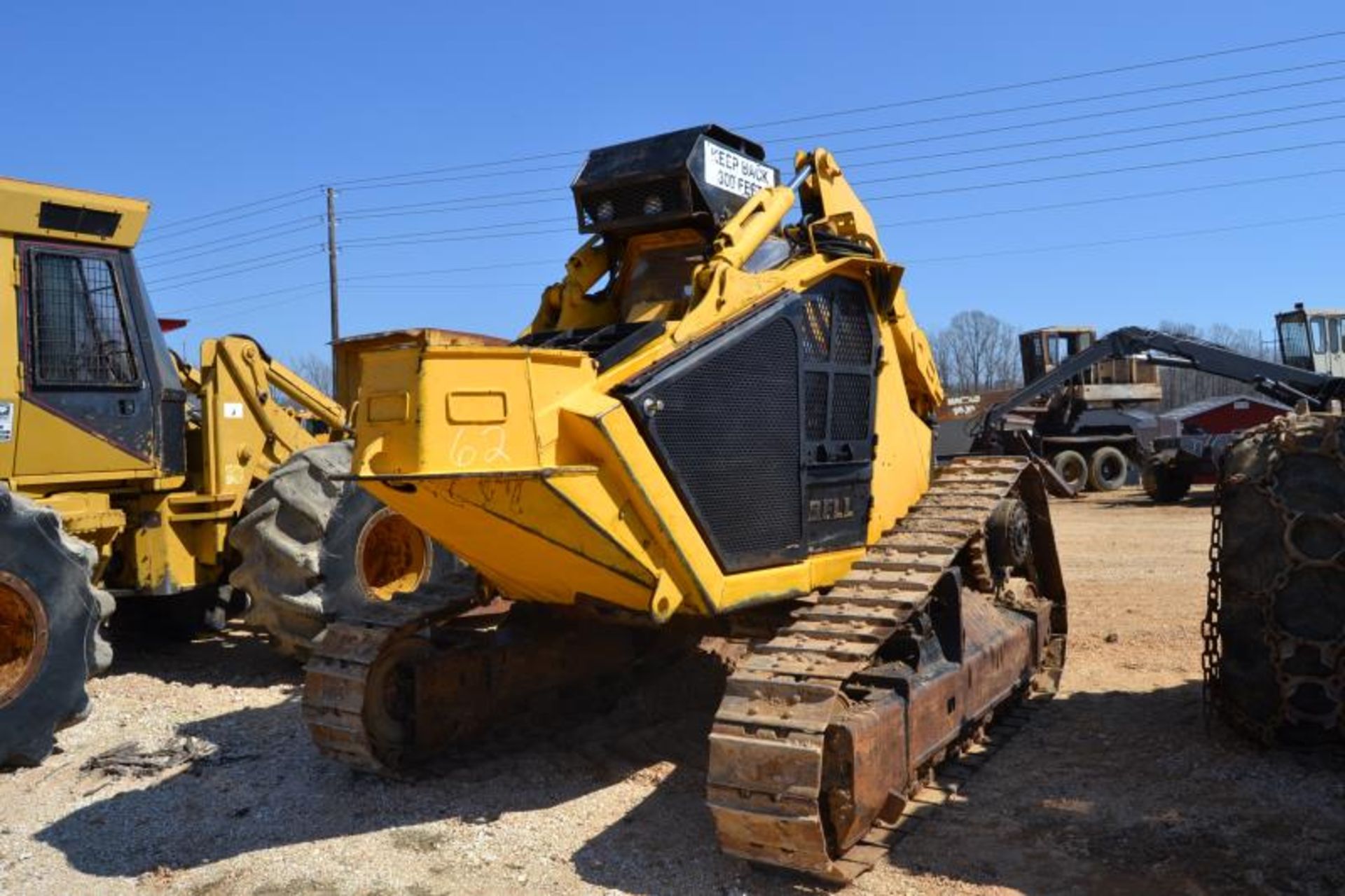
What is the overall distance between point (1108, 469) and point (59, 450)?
76.2 feet

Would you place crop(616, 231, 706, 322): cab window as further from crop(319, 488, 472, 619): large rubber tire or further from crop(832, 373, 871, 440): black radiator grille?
crop(319, 488, 472, 619): large rubber tire

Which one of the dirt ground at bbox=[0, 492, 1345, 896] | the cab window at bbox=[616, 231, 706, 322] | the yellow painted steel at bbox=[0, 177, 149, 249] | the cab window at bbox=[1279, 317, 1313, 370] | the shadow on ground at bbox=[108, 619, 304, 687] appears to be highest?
the cab window at bbox=[1279, 317, 1313, 370]

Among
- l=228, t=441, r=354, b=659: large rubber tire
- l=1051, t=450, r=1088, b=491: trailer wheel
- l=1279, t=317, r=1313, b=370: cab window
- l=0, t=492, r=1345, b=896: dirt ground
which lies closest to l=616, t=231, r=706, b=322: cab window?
l=0, t=492, r=1345, b=896: dirt ground

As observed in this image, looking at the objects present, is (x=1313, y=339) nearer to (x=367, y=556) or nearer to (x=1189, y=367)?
(x=1189, y=367)

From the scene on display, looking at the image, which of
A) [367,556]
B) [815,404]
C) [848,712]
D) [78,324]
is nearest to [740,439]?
[815,404]

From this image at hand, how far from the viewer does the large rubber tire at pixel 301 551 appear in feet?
24.9

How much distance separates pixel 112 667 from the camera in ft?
28.6

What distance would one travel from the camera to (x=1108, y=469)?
87.2 feet

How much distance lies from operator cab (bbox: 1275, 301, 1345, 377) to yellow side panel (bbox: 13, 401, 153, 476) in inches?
964

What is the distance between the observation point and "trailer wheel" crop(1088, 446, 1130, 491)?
2628 centimetres

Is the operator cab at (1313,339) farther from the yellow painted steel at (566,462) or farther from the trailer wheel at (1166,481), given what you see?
the yellow painted steel at (566,462)

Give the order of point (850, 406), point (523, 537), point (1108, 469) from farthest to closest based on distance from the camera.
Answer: point (1108, 469) < point (850, 406) < point (523, 537)

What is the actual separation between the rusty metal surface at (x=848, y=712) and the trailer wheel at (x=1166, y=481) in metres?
16.6

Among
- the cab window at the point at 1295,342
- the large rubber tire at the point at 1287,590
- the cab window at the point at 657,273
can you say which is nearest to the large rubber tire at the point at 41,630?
the cab window at the point at 657,273
